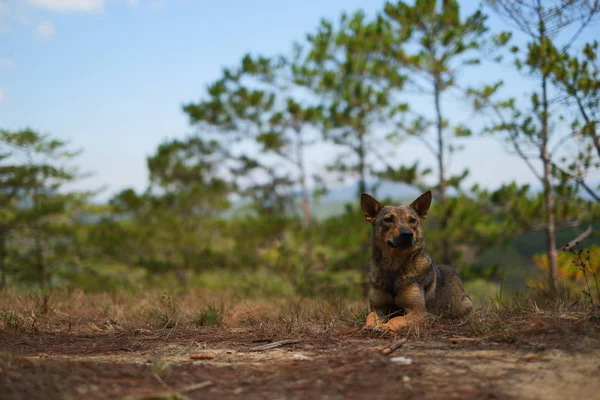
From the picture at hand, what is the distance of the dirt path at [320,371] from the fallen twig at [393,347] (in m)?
0.06

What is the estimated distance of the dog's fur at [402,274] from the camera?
538cm

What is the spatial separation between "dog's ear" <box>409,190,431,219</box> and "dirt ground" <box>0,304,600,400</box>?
1300mm

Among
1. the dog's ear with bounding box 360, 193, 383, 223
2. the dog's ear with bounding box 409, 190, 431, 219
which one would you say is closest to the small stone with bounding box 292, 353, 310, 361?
the dog's ear with bounding box 360, 193, 383, 223

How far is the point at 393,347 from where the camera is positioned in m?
4.33

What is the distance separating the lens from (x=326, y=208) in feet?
75.1

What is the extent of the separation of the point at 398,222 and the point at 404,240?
0.26m

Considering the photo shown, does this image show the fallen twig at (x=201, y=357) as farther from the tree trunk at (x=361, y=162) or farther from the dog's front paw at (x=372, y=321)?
the tree trunk at (x=361, y=162)

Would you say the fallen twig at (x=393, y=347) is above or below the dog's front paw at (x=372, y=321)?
below

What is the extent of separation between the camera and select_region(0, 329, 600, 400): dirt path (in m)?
3.29

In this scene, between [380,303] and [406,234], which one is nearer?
[406,234]

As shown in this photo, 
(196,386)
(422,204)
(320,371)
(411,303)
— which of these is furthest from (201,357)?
(422,204)

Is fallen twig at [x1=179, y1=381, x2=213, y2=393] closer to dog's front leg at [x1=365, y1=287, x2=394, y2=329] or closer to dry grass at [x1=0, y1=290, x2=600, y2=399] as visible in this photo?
dry grass at [x1=0, y1=290, x2=600, y2=399]

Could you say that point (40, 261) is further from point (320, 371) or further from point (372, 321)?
point (320, 371)

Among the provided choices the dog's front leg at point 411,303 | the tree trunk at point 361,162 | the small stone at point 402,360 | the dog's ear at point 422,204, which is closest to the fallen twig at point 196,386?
the small stone at point 402,360
